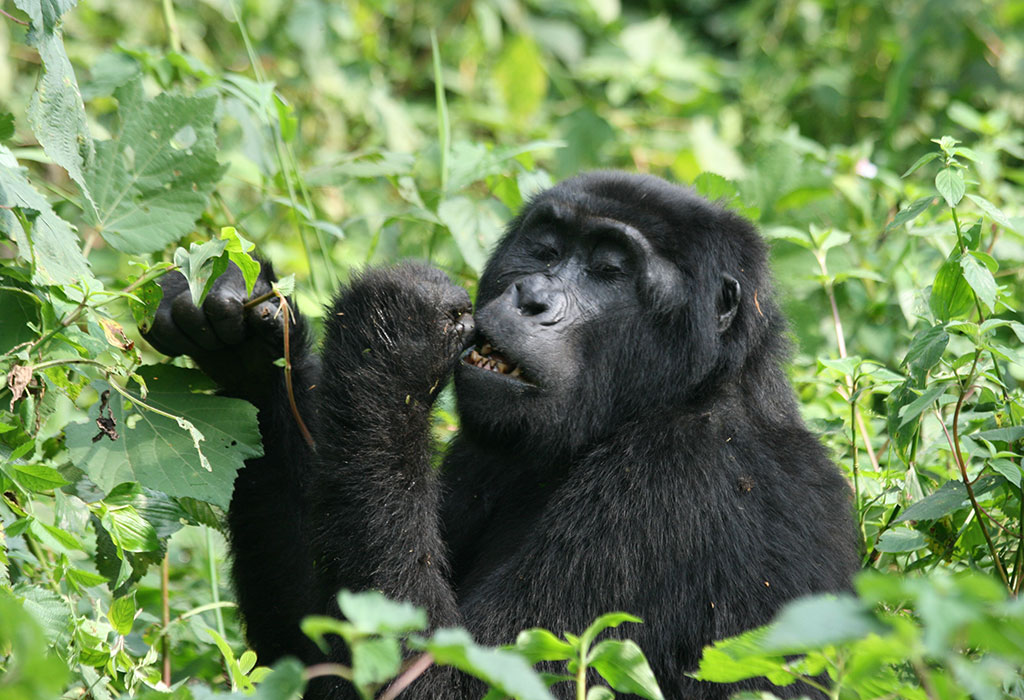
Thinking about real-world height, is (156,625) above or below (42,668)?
below

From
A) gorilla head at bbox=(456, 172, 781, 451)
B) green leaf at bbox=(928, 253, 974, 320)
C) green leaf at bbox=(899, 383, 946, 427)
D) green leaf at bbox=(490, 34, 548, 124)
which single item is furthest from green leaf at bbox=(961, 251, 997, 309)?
green leaf at bbox=(490, 34, 548, 124)

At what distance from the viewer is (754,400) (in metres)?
2.99

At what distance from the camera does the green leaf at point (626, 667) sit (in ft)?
5.97

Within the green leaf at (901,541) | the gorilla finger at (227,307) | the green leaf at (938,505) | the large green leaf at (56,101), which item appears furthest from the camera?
the gorilla finger at (227,307)

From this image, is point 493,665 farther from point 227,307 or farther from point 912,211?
point 912,211

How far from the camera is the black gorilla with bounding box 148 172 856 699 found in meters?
2.63

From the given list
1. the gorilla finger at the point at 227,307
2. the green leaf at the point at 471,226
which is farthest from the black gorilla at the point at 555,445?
the green leaf at the point at 471,226

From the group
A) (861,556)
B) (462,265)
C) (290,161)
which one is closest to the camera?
(861,556)

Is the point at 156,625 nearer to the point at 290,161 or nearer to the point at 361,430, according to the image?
the point at 361,430

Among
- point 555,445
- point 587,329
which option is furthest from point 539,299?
point 555,445

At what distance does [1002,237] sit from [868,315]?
1.95ft

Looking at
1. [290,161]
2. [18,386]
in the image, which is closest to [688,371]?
[18,386]

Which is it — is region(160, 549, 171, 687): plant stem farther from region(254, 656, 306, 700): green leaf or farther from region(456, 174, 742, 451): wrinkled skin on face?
region(254, 656, 306, 700): green leaf

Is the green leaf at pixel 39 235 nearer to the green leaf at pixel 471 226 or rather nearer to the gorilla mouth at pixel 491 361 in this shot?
the gorilla mouth at pixel 491 361
